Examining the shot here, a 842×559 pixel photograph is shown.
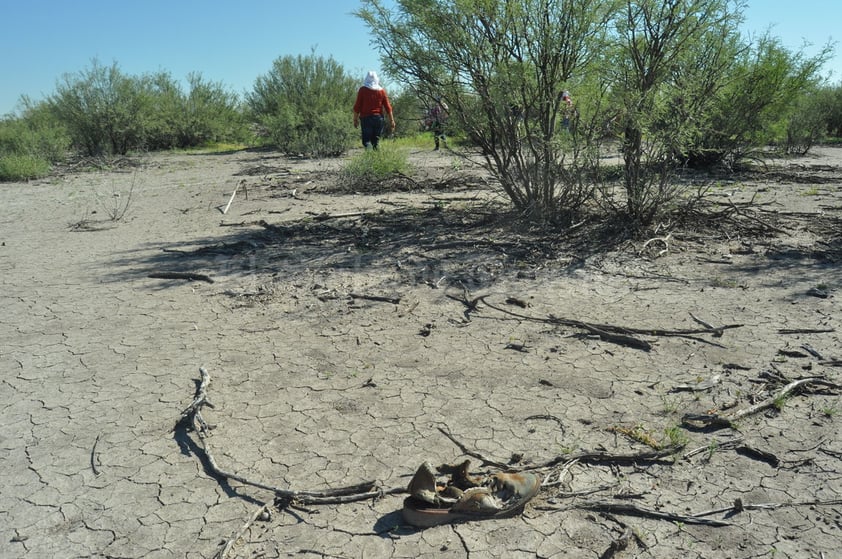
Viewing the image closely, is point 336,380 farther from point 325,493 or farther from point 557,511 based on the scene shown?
point 557,511

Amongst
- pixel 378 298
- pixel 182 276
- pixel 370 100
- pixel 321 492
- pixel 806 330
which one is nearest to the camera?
pixel 321 492

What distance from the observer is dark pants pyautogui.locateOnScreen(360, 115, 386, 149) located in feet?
38.8

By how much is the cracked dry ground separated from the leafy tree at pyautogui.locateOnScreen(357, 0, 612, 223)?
2.52 feet

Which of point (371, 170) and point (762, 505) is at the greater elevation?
point (371, 170)

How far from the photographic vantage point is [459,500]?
8.13ft

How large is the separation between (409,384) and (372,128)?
351 inches

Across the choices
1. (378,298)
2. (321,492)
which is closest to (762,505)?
(321,492)

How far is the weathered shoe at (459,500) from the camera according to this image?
2.45 meters

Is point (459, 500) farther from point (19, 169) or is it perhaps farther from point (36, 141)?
point (36, 141)

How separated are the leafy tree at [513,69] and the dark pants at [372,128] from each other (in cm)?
482

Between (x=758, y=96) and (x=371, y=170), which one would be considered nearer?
(x=758, y=96)

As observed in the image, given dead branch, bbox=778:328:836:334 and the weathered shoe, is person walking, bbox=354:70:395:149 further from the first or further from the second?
the weathered shoe

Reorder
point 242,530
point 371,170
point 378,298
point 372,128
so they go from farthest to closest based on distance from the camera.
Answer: point 372,128
point 371,170
point 378,298
point 242,530

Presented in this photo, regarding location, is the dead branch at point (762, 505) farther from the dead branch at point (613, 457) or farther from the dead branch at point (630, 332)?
the dead branch at point (630, 332)
